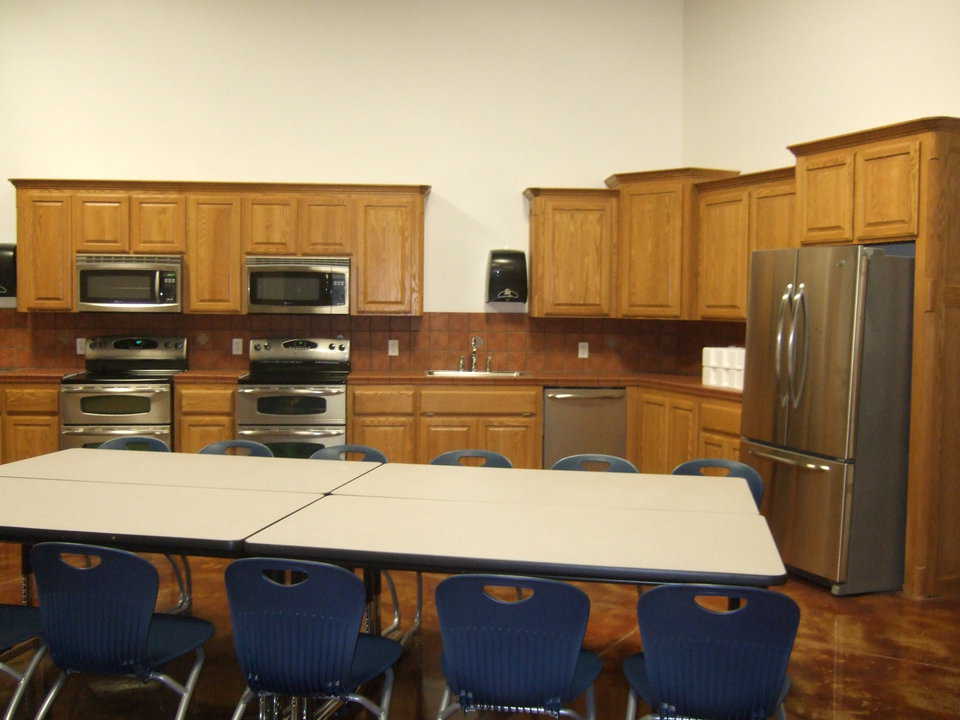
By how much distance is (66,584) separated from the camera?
2484 millimetres

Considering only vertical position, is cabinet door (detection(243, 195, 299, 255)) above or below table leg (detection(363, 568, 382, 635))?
above

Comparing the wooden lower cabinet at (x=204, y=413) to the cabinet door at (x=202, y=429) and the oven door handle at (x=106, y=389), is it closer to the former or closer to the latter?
the cabinet door at (x=202, y=429)

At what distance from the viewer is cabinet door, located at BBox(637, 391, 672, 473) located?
251 inches

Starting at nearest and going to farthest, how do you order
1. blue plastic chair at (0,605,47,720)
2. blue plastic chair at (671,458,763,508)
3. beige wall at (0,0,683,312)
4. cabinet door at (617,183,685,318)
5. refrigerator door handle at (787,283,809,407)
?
blue plastic chair at (0,605,47,720), blue plastic chair at (671,458,763,508), refrigerator door handle at (787,283,809,407), cabinet door at (617,183,685,318), beige wall at (0,0,683,312)

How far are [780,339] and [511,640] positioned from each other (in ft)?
10.2

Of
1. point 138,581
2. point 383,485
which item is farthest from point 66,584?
point 383,485

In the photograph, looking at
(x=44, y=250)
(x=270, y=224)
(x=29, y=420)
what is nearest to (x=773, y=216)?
(x=270, y=224)

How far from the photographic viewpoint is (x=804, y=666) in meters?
3.66

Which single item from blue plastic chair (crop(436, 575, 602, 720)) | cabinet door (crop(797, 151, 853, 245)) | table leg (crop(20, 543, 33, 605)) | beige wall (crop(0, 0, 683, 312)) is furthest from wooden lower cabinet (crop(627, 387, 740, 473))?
table leg (crop(20, 543, 33, 605))

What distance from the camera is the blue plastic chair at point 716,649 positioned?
2115 mm

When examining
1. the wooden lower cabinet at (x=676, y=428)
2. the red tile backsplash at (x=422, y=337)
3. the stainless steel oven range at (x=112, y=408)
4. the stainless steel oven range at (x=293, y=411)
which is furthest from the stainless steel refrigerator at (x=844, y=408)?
the stainless steel oven range at (x=112, y=408)

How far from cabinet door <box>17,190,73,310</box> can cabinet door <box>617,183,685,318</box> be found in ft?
13.7

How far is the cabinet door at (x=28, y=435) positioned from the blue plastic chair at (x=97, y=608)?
4.35 metres

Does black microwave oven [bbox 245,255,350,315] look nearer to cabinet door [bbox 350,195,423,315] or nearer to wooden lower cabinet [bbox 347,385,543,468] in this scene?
cabinet door [bbox 350,195,423,315]
